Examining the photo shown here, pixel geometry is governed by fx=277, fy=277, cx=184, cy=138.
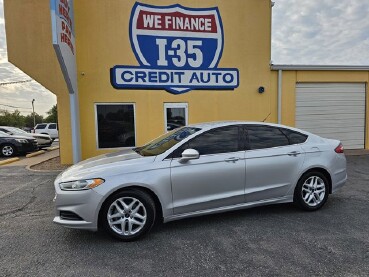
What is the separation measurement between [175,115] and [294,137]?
5596mm

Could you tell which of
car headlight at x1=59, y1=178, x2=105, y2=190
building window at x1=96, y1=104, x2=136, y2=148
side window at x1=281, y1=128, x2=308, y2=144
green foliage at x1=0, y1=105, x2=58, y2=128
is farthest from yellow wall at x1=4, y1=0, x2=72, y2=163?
green foliage at x1=0, y1=105, x2=58, y2=128

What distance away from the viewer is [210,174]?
3855 mm

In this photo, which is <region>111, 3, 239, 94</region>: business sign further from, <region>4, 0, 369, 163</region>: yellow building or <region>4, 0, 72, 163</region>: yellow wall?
<region>4, 0, 72, 163</region>: yellow wall

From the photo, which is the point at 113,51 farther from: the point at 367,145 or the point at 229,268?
the point at 367,145

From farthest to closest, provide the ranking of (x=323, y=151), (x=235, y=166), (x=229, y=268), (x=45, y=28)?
(x=45, y=28)
(x=323, y=151)
(x=235, y=166)
(x=229, y=268)

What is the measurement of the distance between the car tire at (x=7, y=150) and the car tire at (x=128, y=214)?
36.4 ft

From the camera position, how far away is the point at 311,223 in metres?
4.02

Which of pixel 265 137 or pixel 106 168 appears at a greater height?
pixel 265 137

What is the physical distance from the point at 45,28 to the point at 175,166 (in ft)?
25.2

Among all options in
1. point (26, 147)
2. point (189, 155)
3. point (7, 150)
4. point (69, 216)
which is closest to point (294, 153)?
point (189, 155)

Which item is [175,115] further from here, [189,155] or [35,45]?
[189,155]

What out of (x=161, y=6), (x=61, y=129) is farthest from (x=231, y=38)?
(x=61, y=129)

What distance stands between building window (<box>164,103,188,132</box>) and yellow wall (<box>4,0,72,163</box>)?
3.24 meters

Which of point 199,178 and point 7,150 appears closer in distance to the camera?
point 199,178
